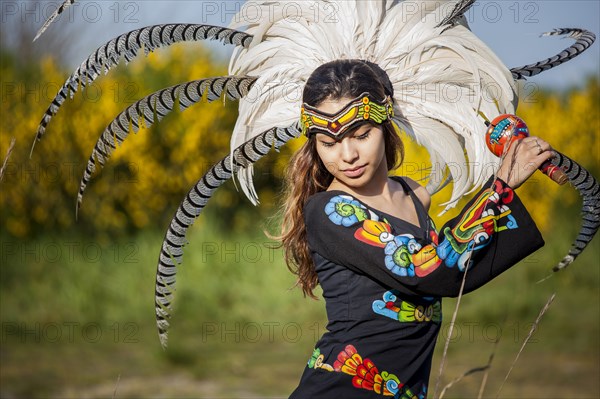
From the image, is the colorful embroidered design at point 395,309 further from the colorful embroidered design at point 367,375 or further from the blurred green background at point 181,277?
the blurred green background at point 181,277

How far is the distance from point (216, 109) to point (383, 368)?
19.6ft

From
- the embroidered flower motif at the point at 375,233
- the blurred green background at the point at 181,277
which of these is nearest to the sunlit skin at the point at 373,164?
the embroidered flower motif at the point at 375,233

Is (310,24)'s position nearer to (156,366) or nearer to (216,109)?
(156,366)

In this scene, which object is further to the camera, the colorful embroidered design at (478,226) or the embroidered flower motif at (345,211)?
the embroidered flower motif at (345,211)

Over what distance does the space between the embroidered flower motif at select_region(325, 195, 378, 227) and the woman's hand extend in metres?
0.34

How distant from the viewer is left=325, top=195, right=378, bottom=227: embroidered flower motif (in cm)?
212

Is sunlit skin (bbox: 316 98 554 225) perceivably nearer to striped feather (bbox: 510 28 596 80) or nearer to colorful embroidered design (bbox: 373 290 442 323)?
colorful embroidered design (bbox: 373 290 442 323)

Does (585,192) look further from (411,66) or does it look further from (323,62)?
(323,62)

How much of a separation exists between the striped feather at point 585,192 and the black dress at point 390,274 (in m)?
0.23

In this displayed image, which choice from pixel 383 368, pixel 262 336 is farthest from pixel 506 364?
pixel 383 368

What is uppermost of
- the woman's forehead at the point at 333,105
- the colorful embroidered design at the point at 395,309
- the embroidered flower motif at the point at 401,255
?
the woman's forehead at the point at 333,105

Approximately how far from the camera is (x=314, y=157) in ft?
7.72

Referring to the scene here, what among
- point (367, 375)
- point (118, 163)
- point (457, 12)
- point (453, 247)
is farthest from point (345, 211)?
point (118, 163)

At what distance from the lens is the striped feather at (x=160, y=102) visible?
2.43 meters
